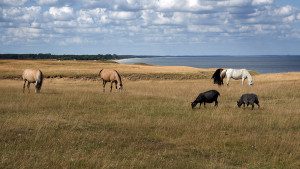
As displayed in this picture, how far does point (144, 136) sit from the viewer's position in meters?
14.4

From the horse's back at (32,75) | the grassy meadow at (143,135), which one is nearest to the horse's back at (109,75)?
the horse's back at (32,75)

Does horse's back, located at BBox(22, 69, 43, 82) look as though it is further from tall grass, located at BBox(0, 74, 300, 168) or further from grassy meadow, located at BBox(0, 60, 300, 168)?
tall grass, located at BBox(0, 74, 300, 168)

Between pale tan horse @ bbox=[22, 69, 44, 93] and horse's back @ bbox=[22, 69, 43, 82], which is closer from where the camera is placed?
pale tan horse @ bbox=[22, 69, 44, 93]

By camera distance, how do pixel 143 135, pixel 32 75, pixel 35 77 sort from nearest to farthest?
pixel 143 135
pixel 35 77
pixel 32 75

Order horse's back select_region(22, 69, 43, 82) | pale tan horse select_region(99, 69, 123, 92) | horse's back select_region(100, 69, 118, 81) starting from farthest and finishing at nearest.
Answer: horse's back select_region(100, 69, 118, 81) < pale tan horse select_region(99, 69, 123, 92) < horse's back select_region(22, 69, 43, 82)

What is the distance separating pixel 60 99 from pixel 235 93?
12.3 m

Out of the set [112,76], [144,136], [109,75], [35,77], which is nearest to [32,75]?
[35,77]

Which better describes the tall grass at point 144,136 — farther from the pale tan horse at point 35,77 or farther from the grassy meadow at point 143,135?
the pale tan horse at point 35,77

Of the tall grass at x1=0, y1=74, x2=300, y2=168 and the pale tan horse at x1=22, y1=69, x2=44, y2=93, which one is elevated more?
the pale tan horse at x1=22, y1=69, x2=44, y2=93

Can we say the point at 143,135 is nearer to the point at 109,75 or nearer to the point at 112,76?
the point at 112,76

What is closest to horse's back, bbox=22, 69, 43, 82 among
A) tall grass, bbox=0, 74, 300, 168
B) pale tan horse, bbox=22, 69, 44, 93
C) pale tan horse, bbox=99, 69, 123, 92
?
pale tan horse, bbox=22, 69, 44, 93

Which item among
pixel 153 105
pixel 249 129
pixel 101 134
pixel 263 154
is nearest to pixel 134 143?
pixel 101 134

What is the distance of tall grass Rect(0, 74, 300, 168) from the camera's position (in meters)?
11.0

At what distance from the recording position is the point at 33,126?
15.1 meters
